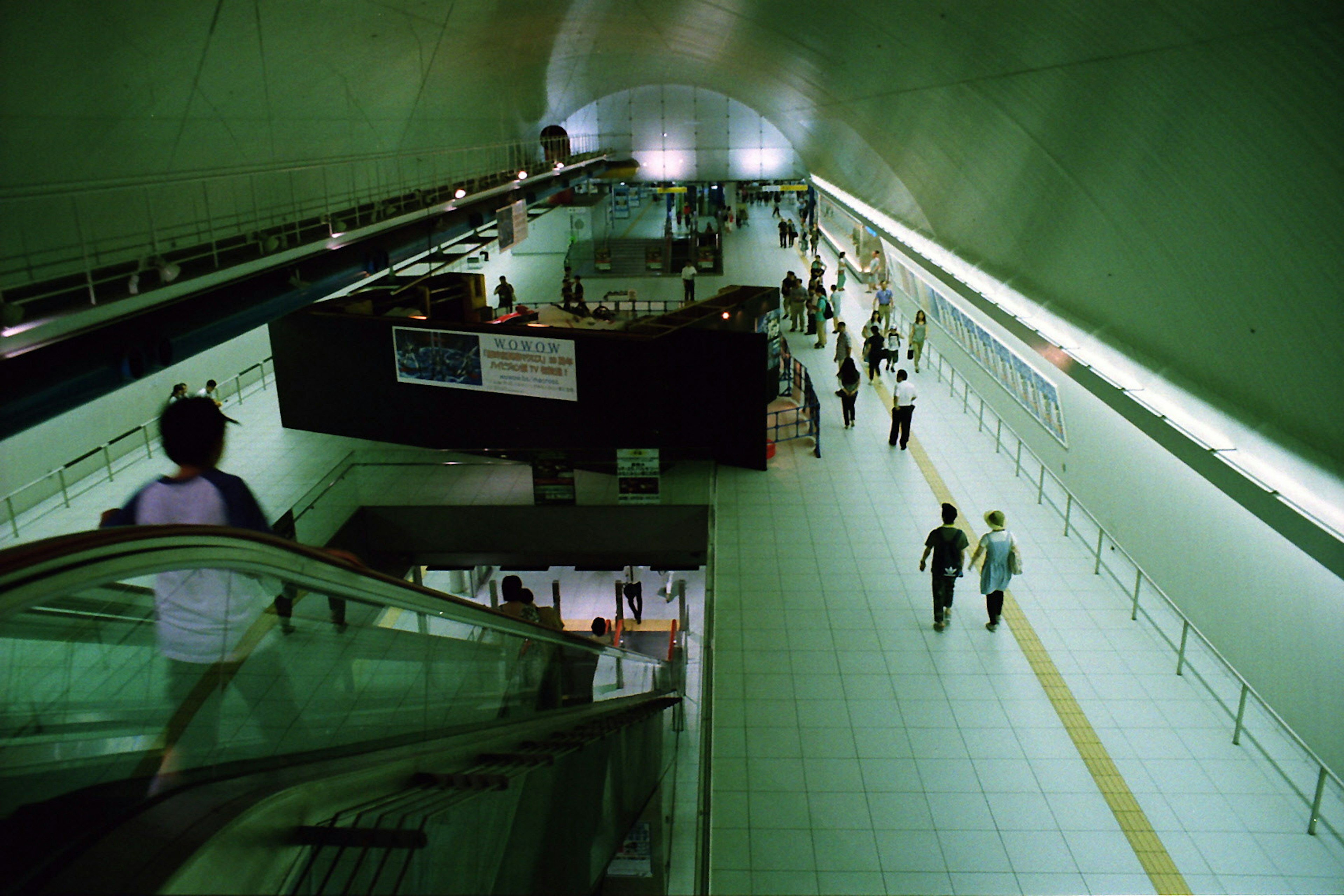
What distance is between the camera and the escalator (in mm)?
1735

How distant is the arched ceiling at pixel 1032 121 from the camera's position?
4.24m

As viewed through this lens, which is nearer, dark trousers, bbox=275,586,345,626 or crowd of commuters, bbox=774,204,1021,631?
dark trousers, bbox=275,586,345,626

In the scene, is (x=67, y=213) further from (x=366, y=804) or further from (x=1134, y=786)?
(x=1134, y=786)

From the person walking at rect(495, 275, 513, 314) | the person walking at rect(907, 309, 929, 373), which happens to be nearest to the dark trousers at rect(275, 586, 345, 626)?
the person walking at rect(907, 309, 929, 373)

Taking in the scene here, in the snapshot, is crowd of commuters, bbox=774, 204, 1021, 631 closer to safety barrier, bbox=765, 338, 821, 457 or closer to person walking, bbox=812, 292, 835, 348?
person walking, bbox=812, 292, 835, 348

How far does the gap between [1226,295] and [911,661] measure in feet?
12.0

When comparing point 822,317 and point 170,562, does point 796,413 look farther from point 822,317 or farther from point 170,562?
point 170,562

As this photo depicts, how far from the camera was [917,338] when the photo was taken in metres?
16.3

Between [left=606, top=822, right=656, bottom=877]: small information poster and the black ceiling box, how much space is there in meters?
4.95

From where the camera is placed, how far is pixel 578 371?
12.2 meters

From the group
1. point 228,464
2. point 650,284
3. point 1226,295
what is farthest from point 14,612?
point 650,284

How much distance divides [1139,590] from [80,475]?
12462mm

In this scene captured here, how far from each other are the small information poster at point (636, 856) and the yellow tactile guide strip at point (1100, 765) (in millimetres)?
3399

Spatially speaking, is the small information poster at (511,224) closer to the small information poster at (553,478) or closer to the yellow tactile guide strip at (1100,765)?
the small information poster at (553,478)
